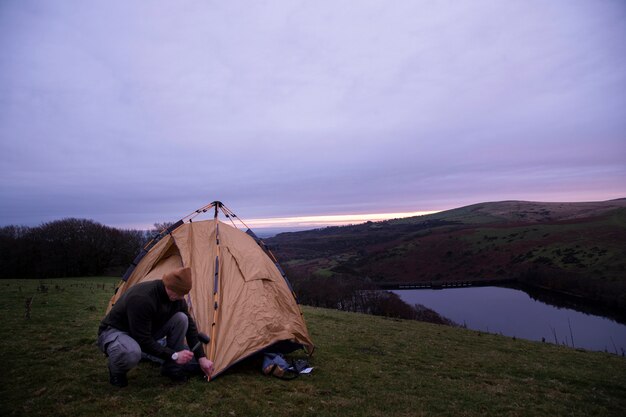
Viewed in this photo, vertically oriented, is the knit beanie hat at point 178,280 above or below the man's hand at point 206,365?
above

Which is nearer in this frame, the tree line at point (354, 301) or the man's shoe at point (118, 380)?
the man's shoe at point (118, 380)

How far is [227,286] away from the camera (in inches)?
329

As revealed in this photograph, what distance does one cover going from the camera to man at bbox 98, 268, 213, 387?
5.74m

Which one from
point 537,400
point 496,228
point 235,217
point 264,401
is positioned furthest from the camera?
point 496,228

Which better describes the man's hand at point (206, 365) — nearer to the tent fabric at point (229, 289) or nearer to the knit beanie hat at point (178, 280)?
the tent fabric at point (229, 289)

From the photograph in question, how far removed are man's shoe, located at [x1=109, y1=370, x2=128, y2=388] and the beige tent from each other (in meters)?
1.62

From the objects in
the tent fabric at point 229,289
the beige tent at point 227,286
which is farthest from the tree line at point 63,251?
the tent fabric at point 229,289

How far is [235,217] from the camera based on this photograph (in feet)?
35.3

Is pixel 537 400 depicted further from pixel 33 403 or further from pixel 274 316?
pixel 33 403

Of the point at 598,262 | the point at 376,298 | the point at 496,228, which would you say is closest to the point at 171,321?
the point at 376,298

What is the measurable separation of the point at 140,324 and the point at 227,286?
2.73 m

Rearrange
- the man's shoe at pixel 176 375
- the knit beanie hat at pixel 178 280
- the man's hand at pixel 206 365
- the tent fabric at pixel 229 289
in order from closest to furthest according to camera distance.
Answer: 1. the knit beanie hat at pixel 178 280
2. the man's hand at pixel 206 365
3. the man's shoe at pixel 176 375
4. the tent fabric at pixel 229 289

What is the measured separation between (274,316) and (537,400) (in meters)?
6.16

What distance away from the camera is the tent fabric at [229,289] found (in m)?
7.53
